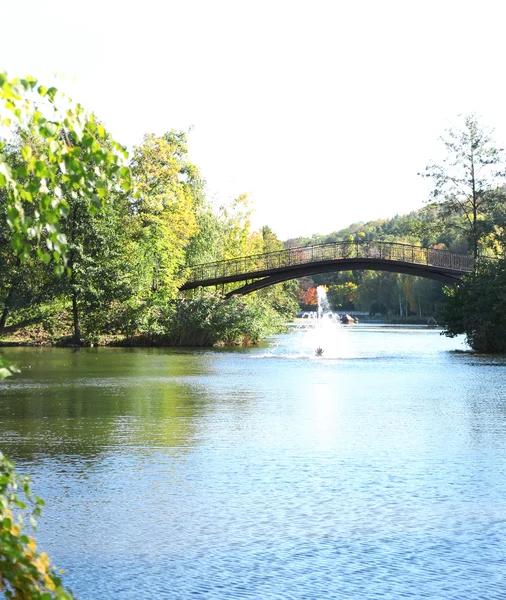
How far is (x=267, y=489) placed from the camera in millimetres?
9617

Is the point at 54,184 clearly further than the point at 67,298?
No

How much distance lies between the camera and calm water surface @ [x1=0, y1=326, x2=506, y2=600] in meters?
6.75

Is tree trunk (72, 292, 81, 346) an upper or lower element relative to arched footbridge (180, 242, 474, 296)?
lower

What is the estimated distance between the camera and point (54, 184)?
3502mm

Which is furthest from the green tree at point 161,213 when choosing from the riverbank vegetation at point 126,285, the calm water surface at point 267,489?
the calm water surface at point 267,489

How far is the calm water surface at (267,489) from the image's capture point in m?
6.75

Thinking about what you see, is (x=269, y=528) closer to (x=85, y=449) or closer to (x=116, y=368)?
(x=85, y=449)

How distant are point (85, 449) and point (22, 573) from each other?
30.6ft

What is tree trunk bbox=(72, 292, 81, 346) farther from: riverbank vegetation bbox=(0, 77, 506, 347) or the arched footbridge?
the arched footbridge

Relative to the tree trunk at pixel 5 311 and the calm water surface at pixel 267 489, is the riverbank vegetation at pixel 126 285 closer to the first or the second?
the tree trunk at pixel 5 311

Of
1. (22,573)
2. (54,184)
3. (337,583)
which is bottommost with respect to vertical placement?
(337,583)

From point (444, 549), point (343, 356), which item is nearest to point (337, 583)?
point (444, 549)

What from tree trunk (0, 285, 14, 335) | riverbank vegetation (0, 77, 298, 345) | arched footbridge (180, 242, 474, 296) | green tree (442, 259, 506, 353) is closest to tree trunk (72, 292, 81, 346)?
riverbank vegetation (0, 77, 298, 345)

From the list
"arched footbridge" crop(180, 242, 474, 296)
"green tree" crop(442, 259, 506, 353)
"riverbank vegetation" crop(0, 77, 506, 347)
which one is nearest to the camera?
"green tree" crop(442, 259, 506, 353)
